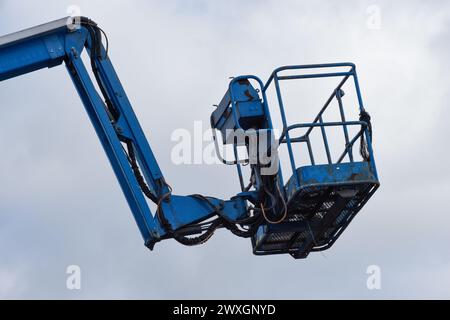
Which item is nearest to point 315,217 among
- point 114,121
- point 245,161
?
point 245,161

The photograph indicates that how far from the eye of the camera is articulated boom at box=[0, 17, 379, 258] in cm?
1228

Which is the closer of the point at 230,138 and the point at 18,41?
the point at 18,41

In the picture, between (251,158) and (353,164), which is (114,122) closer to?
(251,158)

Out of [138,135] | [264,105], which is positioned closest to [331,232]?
[264,105]

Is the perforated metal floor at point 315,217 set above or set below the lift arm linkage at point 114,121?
below

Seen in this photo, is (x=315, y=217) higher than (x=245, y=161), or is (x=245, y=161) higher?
(x=245, y=161)

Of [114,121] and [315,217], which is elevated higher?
[114,121]

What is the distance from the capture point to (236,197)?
13.2 meters

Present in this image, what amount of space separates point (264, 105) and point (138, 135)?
1.68 m

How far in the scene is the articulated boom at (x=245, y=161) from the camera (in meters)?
12.3

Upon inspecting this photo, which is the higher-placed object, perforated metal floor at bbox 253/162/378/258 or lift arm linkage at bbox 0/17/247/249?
lift arm linkage at bbox 0/17/247/249

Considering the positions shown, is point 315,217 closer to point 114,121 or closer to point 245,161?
point 245,161

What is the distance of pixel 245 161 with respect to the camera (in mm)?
13570

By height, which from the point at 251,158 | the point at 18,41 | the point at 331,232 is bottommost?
the point at 331,232
